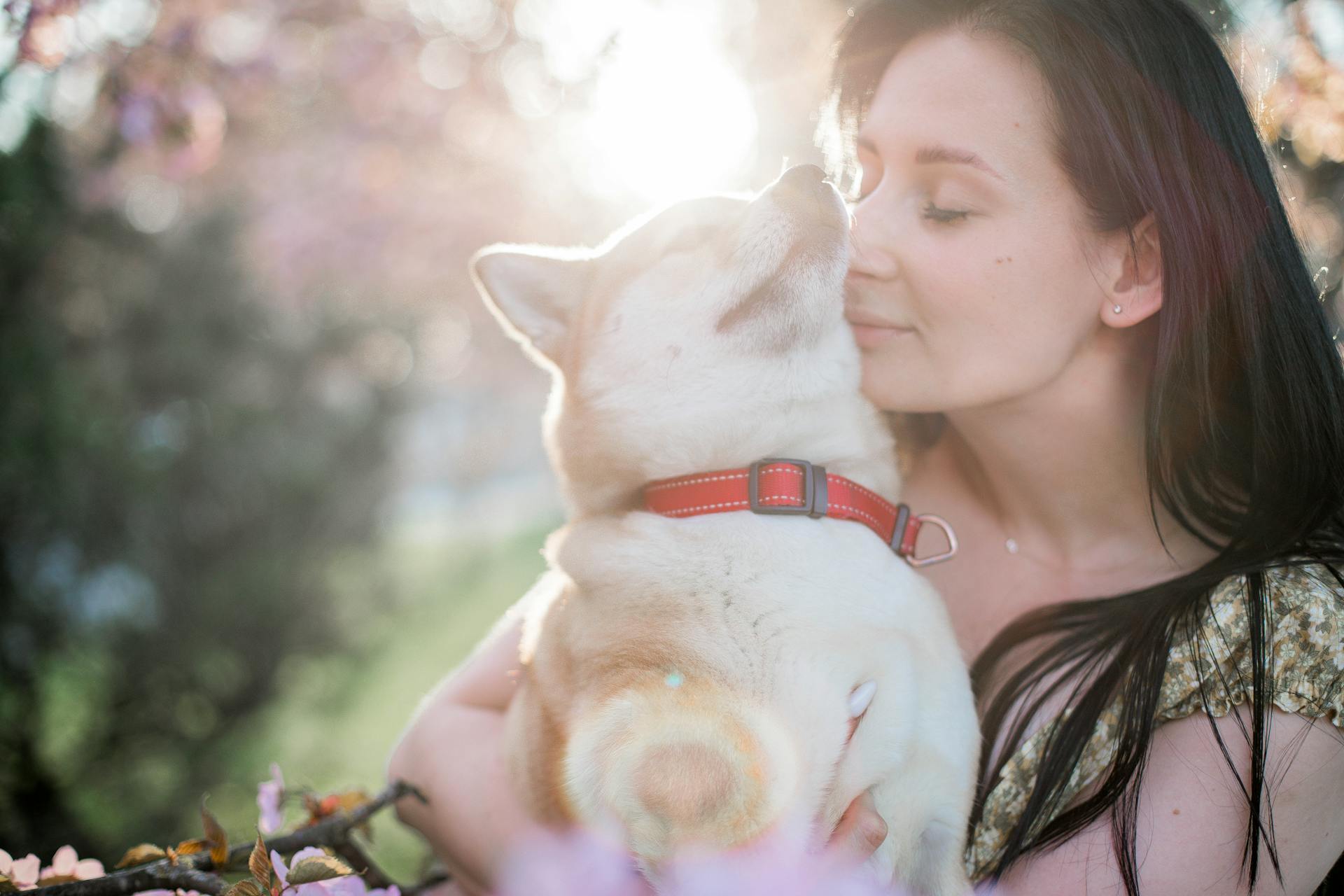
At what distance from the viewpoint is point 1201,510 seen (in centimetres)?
212

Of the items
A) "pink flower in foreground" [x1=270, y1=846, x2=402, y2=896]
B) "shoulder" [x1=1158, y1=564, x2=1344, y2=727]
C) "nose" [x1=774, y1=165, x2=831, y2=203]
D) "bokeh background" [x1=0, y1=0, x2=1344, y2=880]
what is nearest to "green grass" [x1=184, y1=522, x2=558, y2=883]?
"bokeh background" [x1=0, y1=0, x2=1344, y2=880]

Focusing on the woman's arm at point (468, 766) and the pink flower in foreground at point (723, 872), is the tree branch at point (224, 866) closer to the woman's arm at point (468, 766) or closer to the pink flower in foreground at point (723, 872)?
the woman's arm at point (468, 766)

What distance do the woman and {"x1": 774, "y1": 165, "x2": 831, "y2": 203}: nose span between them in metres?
0.15

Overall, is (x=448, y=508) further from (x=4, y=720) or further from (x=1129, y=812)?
(x=1129, y=812)

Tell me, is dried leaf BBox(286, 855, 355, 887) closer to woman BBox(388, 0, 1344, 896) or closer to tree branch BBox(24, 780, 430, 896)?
tree branch BBox(24, 780, 430, 896)

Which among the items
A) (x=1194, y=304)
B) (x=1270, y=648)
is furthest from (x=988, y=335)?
(x=1270, y=648)

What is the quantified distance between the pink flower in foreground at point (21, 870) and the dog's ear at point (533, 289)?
149 centimetres

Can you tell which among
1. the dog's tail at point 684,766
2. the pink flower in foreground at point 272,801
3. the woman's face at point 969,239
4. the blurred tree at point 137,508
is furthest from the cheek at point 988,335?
the blurred tree at point 137,508

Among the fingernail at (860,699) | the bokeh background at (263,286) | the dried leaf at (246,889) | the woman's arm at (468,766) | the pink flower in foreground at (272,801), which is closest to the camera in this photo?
the dried leaf at (246,889)

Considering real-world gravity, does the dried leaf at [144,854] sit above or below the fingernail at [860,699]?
below

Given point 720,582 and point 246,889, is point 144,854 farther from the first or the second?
point 720,582

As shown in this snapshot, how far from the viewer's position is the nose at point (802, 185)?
2.08 meters

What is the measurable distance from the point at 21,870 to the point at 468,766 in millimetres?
913

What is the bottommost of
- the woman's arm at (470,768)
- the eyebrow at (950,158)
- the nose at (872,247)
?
the woman's arm at (470,768)
